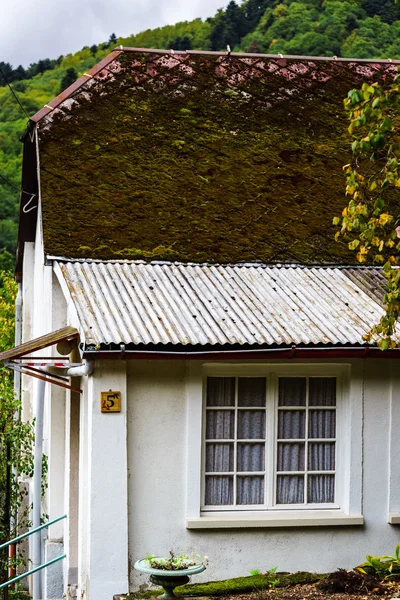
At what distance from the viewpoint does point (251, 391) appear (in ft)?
35.7

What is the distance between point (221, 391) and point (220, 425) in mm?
377

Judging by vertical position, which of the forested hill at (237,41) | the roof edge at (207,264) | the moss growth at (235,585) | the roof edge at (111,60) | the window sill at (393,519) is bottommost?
the moss growth at (235,585)

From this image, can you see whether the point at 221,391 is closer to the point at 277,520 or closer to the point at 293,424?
the point at 293,424

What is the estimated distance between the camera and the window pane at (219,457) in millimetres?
10742

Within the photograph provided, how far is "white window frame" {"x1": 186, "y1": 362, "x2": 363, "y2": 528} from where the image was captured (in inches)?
410

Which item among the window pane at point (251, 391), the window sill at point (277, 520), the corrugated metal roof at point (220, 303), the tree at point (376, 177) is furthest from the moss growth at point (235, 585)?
the tree at point (376, 177)

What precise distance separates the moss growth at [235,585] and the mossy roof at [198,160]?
4140mm

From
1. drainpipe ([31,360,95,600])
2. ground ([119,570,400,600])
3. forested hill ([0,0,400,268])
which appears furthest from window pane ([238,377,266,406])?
forested hill ([0,0,400,268])

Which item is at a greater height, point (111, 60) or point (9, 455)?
point (111, 60)

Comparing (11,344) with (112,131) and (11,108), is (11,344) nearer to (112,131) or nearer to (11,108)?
(112,131)

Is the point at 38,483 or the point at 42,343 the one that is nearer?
the point at 42,343

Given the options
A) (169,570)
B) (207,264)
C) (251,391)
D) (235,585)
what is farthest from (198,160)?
(169,570)

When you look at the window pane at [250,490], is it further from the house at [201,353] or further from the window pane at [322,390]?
the window pane at [322,390]

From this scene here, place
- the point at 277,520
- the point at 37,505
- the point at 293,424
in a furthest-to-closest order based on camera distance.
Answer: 1. the point at 37,505
2. the point at 293,424
3. the point at 277,520
